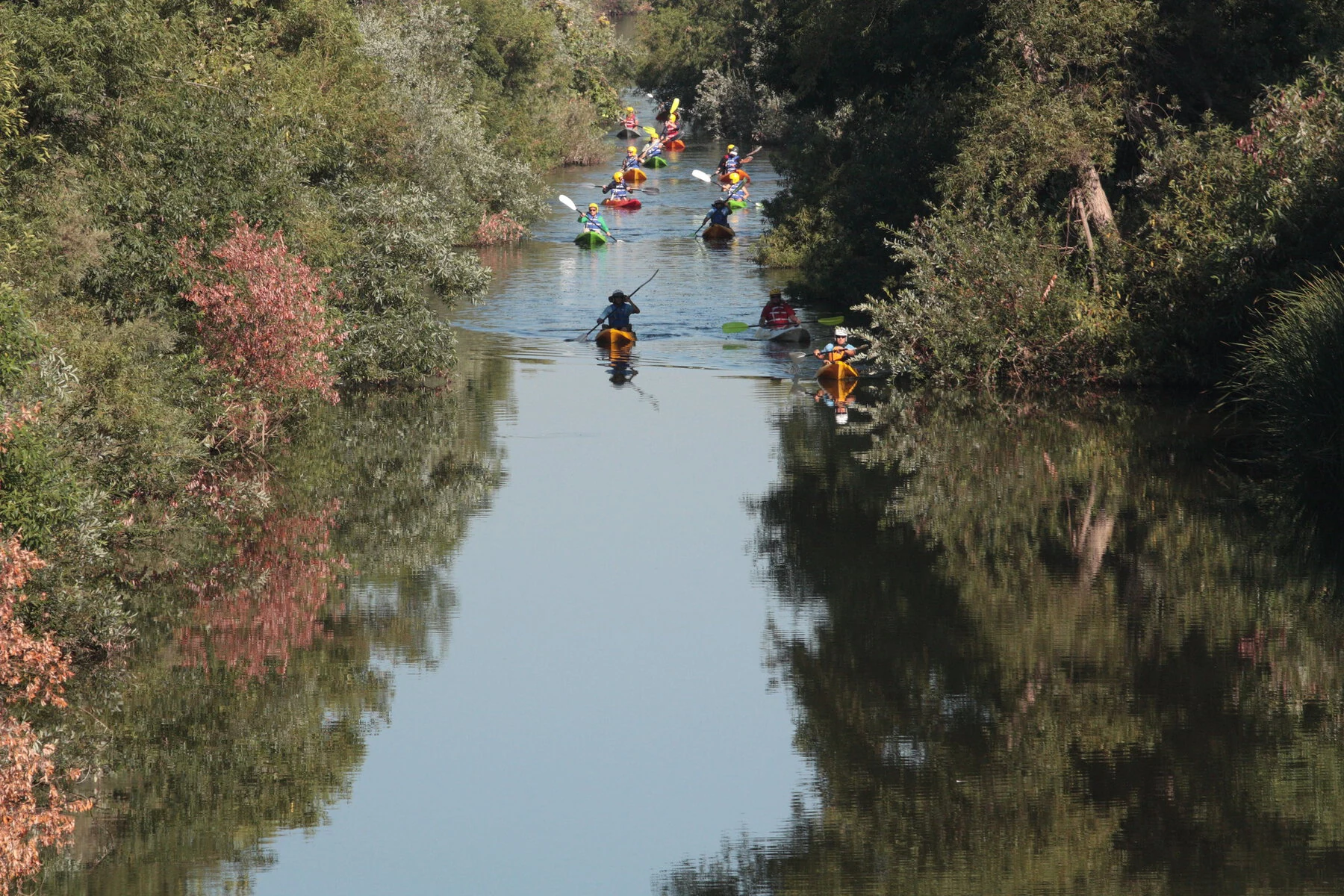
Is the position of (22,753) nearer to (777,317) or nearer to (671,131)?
(777,317)

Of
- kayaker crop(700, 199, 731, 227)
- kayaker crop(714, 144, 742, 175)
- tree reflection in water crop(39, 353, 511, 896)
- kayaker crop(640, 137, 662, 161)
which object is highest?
kayaker crop(640, 137, 662, 161)

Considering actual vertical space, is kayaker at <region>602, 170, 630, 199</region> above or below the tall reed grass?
above

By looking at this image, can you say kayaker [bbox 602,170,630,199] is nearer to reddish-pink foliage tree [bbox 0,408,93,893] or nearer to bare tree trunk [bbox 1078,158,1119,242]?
bare tree trunk [bbox 1078,158,1119,242]

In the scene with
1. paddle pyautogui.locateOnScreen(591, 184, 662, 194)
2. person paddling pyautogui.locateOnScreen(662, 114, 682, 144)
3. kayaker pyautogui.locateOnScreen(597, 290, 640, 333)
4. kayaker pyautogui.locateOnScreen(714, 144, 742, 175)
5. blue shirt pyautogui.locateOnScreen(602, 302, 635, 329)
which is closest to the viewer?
kayaker pyautogui.locateOnScreen(597, 290, 640, 333)

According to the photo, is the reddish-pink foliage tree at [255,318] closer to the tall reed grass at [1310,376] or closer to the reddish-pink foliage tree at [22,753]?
the reddish-pink foliage tree at [22,753]

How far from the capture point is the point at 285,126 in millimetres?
26969

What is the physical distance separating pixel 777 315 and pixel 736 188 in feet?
81.6

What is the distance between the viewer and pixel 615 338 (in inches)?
1374

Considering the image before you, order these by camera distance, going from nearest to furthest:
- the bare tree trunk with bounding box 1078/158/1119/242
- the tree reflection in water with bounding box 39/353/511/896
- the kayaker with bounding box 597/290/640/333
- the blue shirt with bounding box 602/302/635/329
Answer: the tree reflection in water with bounding box 39/353/511/896, the bare tree trunk with bounding box 1078/158/1119/242, the kayaker with bounding box 597/290/640/333, the blue shirt with bounding box 602/302/635/329

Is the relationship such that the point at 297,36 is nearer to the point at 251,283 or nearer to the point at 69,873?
the point at 251,283

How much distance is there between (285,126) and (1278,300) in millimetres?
16411

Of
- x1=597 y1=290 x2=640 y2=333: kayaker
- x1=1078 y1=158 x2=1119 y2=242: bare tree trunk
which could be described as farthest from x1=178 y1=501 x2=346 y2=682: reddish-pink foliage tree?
x1=1078 y1=158 x2=1119 y2=242: bare tree trunk

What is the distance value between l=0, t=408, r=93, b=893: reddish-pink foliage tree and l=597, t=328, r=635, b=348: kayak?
853 inches

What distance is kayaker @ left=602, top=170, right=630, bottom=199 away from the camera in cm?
5984
